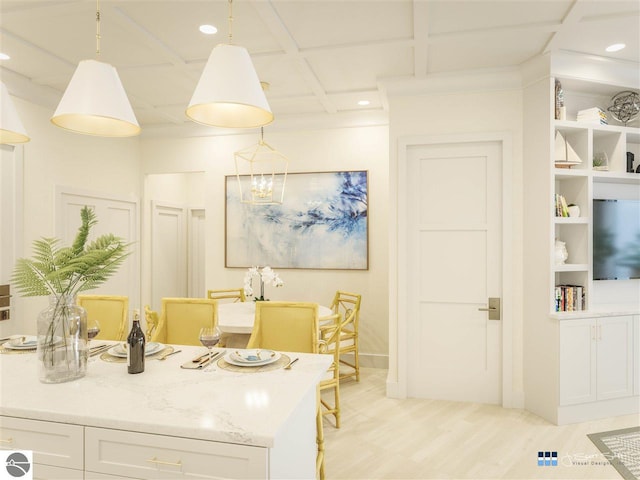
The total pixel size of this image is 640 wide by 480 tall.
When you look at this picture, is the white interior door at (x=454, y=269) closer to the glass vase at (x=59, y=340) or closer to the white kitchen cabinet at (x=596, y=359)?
the white kitchen cabinet at (x=596, y=359)

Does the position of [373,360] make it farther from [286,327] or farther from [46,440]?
[46,440]

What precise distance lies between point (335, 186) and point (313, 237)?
2.10ft

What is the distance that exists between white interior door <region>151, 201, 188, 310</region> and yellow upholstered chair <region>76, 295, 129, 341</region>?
252cm

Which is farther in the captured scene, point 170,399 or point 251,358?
point 251,358

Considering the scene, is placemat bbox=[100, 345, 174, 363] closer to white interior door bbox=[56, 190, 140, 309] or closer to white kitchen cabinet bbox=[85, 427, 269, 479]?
white kitchen cabinet bbox=[85, 427, 269, 479]

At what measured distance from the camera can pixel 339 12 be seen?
8.52ft

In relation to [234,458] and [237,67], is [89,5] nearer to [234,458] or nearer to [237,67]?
[237,67]

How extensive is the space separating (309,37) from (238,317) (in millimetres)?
2295

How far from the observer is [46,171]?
3930mm

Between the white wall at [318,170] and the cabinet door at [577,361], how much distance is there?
1.82m

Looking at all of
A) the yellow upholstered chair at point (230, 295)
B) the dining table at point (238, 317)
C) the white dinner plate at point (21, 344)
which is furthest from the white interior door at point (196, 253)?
the white dinner plate at point (21, 344)

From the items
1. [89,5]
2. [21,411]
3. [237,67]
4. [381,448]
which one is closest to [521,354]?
[381,448]

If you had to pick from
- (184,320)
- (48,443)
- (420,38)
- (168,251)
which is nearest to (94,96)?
(48,443)

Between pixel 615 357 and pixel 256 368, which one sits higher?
pixel 256 368
